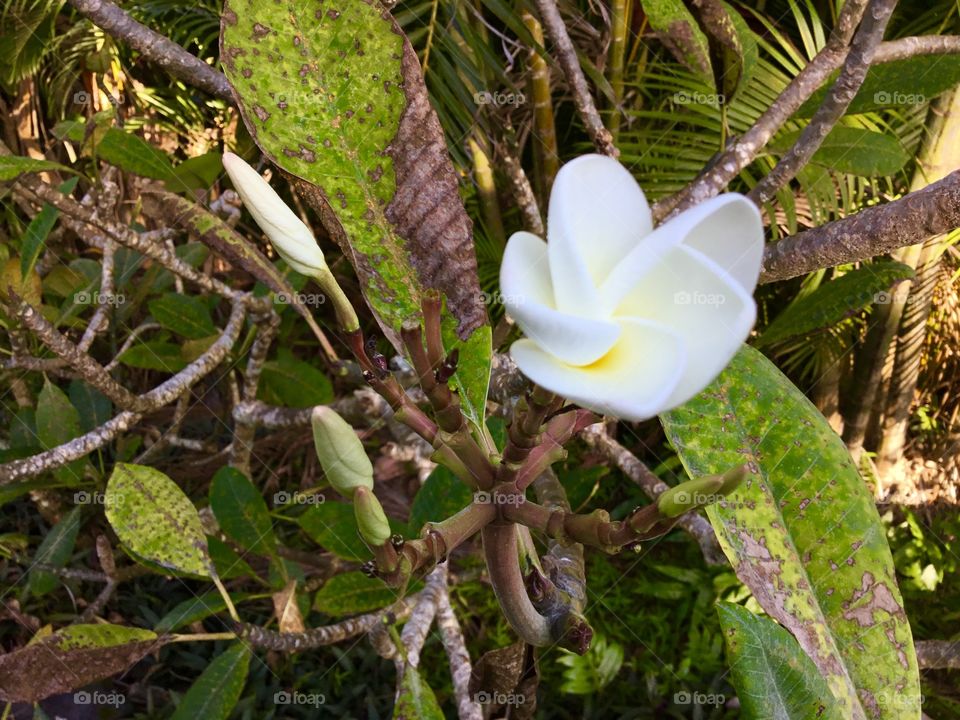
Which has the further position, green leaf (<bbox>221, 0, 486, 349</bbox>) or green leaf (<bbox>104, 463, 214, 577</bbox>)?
green leaf (<bbox>104, 463, 214, 577</bbox>)

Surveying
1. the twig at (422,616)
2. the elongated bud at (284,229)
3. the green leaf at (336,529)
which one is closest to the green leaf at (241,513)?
the green leaf at (336,529)

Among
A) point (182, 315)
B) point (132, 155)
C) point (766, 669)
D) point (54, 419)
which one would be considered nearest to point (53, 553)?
point (54, 419)

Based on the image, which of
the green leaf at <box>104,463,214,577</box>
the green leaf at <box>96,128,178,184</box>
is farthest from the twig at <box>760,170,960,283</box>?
the green leaf at <box>96,128,178,184</box>

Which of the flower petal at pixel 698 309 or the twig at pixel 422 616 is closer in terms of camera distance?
the flower petal at pixel 698 309

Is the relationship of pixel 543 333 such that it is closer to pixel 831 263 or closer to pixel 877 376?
pixel 831 263

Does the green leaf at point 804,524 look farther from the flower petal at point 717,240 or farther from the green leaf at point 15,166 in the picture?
the green leaf at point 15,166

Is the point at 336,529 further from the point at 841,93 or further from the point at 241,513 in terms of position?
the point at 841,93

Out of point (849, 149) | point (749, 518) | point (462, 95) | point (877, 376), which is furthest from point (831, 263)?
point (877, 376)

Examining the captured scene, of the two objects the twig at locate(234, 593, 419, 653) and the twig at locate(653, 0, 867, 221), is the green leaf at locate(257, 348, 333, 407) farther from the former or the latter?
the twig at locate(653, 0, 867, 221)
